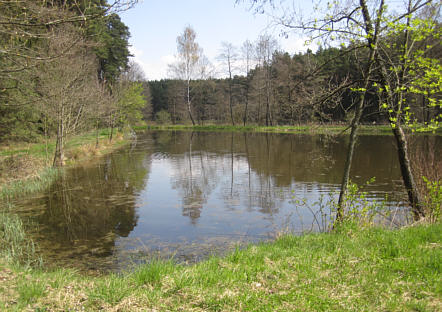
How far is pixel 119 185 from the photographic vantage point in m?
12.9

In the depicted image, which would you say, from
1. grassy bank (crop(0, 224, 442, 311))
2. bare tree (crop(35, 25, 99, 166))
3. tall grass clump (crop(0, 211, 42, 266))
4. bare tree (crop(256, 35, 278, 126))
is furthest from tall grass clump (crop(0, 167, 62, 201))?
bare tree (crop(256, 35, 278, 126))

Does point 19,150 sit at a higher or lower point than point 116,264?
higher

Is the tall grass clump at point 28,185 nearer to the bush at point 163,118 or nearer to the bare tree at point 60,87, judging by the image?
the bare tree at point 60,87

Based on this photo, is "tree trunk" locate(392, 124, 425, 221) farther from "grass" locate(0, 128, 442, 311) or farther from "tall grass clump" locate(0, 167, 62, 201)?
"tall grass clump" locate(0, 167, 62, 201)

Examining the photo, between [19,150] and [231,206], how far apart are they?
1325 cm

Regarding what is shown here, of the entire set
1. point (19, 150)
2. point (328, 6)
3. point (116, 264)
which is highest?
point (328, 6)

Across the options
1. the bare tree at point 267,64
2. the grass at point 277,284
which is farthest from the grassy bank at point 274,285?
the bare tree at point 267,64

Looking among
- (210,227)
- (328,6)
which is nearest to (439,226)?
(328,6)

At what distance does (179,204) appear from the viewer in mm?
10172

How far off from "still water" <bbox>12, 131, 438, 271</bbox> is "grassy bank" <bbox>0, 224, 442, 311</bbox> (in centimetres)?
205

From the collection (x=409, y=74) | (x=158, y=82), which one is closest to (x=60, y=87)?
(x=409, y=74)

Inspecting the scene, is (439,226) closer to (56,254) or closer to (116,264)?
(116,264)

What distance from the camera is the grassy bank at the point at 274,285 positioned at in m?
3.14

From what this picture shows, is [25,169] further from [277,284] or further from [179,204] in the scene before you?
[277,284]
